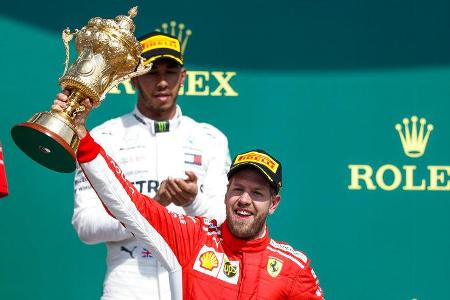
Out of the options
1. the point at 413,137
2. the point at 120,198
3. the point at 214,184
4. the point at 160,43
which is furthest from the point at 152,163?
the point at 413,137

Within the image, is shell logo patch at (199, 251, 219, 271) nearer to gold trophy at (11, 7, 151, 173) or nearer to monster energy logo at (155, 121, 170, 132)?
gold trophy at (11, 7, 151, 173)

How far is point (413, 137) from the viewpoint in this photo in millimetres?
4430

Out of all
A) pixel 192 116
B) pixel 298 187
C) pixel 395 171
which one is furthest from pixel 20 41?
pixel 395 171

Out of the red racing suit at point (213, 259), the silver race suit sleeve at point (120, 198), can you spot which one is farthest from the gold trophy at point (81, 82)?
the red racing suit at point (213, 259)

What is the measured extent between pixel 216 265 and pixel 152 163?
751 mm

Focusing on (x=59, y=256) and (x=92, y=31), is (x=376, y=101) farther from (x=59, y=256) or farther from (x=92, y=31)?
(x=92, y=31)

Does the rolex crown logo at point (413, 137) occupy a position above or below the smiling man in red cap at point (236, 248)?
above

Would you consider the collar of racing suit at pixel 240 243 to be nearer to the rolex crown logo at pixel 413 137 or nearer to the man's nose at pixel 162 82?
the man's nose at pixel 162 82

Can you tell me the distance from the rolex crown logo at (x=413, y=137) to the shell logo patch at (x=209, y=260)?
5.41 ft

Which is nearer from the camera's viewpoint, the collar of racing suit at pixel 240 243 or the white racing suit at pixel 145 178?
the collar of racing suit at pixel 240 243

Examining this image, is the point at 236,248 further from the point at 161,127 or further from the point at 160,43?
the point at 160,43

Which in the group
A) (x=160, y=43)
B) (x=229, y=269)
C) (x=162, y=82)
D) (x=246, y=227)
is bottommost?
(x=229, y=269)

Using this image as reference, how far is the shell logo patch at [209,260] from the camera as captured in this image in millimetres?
2973

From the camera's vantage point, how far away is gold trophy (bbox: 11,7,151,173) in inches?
103
